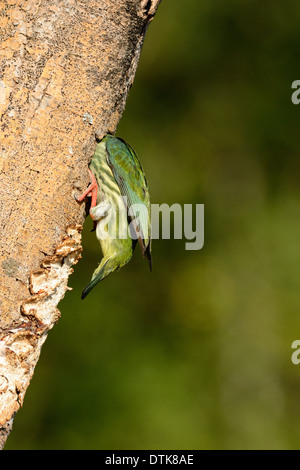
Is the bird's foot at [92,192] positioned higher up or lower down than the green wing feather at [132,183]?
lower down

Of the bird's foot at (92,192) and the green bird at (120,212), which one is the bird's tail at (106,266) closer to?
the green bird at (120,212)

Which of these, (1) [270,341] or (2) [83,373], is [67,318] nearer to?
(2) [83,373]

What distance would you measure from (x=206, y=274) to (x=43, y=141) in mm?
3016

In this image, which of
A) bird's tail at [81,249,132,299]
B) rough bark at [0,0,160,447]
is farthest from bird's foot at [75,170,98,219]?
bird's tail at [81,249,132,299]

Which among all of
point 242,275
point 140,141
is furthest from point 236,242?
point 140,141

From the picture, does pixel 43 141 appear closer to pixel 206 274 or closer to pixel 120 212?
pixel 120 212

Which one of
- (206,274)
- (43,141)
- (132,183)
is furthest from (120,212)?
(206,274)

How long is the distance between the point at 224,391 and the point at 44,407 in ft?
4.24

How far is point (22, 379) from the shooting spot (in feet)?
6.03

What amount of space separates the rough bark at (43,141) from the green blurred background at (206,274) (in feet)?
8.17

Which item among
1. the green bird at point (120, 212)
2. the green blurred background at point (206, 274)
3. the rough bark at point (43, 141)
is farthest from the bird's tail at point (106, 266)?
the green blurred background at point (206, 274)

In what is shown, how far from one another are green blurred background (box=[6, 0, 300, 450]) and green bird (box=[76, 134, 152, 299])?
1.73 meters

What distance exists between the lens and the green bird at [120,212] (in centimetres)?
261

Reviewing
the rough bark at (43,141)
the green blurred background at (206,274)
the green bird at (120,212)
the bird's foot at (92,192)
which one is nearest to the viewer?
the rough bark at (43,141)
